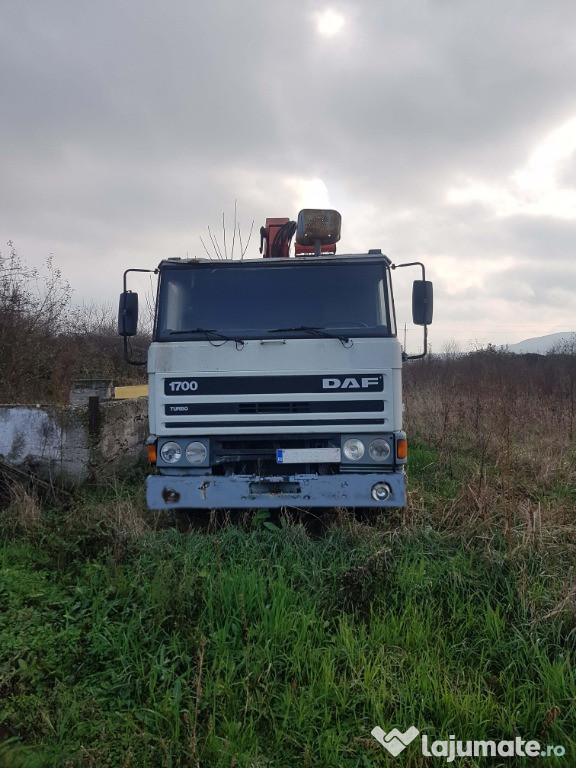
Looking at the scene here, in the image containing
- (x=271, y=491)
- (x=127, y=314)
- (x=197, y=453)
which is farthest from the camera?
(x=127, y=314)

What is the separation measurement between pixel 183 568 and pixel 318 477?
1181 mm

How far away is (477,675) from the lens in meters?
2.74

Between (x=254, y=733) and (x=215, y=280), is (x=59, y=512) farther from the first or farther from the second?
(x=254, y=733)

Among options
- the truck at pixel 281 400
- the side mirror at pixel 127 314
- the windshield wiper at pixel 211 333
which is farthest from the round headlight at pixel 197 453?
the side mirror at pixel 127 314

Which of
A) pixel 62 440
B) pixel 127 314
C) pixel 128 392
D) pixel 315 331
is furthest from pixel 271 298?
pixel 128 392

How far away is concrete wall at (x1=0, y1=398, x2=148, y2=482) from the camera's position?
5438mm

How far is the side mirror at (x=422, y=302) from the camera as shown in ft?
15.4

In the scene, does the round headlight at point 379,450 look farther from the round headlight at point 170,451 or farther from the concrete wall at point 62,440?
the concrete wall at point 62,440

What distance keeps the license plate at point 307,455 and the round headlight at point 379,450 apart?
0.27 m

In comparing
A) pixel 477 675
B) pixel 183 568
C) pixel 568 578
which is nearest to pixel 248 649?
pixel 183 568

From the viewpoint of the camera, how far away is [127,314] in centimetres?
466

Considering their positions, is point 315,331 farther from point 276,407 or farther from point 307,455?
point 307,455

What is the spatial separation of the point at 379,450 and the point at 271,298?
5.07 ft

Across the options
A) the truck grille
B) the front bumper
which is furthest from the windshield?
the front bumper
